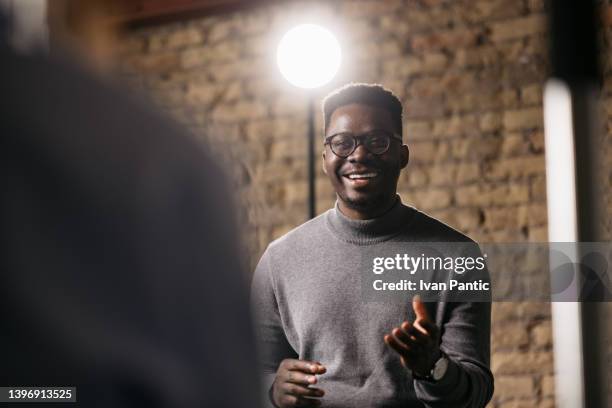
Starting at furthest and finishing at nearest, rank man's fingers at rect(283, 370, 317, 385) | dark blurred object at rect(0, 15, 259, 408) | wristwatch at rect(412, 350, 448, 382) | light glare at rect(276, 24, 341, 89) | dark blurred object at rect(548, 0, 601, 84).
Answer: light glare at rect(276, 24, 341, 89) → man's fingers at rect(283, 370, 317, 385) → wristwatch at rect(412, 350, 448, 382) → dark blurred object at rect(548, 0, 601, 84) → dark blurred object at rect(0, 15, 259, 408)

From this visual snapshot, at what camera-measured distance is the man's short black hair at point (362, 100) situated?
5.61ft

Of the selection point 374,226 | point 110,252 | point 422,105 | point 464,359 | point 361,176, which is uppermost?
point 422,105

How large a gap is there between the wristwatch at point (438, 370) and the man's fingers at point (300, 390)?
222 millimetres

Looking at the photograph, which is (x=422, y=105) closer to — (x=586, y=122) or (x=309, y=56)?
(x=309, y=56)

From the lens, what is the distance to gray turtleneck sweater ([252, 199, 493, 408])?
1545 mm

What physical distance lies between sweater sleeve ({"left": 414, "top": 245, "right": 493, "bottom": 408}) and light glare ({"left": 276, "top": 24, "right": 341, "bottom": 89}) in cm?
58

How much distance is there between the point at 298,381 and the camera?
161 cm

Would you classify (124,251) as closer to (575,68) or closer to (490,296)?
(575,68)

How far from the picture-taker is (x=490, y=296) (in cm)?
164

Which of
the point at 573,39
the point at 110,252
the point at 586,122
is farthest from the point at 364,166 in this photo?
the point at 110,252

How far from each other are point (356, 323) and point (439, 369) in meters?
0.20

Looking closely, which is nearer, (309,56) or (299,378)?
(299,378)

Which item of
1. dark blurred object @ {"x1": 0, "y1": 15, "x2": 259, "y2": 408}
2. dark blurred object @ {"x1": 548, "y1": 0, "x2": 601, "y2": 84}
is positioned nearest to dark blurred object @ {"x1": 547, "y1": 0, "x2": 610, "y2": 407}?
dark blurred object @ {"x1": 548, "y1": 0, "x2": 601, "y2": 84}

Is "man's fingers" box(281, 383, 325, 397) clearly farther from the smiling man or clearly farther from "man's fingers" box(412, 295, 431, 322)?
"man's fingers" box(412, 295, 431, 322)
